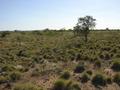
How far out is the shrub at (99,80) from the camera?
15869 millimetres

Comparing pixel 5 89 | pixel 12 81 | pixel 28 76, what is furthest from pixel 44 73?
pixel 5 89

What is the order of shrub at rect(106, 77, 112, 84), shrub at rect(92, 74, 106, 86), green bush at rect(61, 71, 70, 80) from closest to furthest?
shrub at rect(92, 74, 106, 86) < shrub at rect(106, 77, 112, 84) < green bush at rect(61, 71, 70, 80)

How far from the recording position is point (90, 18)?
163 ft

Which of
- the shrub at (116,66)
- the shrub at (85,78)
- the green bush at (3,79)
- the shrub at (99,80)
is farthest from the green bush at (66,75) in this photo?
the shrub at (116,66)

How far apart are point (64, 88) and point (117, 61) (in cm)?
791

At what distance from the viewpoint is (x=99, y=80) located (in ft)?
53.4

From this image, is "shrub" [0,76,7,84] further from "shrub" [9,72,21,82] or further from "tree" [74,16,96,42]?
"tree" [74,16,96,42]

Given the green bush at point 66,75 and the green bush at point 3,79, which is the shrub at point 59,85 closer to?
the green bush at point 66,75

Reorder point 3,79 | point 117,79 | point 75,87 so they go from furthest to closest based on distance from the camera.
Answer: point 3,79
point 117,79
point 75,87

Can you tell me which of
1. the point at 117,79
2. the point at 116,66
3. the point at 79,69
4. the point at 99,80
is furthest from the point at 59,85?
the point at 116,66

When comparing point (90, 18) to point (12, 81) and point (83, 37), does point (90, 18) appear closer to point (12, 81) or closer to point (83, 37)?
point (83, 37)

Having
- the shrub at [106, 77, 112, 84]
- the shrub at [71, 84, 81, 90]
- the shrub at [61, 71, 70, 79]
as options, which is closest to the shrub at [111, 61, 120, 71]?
the shrub at [106, 77, 112, 84]

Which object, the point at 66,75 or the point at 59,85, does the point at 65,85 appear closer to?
the point at 59,85

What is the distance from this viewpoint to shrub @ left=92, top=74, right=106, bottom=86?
625 inches
